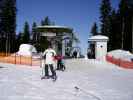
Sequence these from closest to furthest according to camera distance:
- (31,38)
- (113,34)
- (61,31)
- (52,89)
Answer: (52,89)
(61,31)
(113,34)
(31,38)

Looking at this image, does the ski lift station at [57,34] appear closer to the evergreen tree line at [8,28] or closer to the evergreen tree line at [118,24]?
the evergreen tree line at [118,24]

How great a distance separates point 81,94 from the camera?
546 inches

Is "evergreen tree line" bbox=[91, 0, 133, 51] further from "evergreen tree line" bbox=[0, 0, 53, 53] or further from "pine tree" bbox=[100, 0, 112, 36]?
"evergreen tree line" bbox=[0, 0, 53, 53]

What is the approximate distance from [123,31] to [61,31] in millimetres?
27832

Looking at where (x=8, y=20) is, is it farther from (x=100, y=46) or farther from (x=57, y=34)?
(x=100, y=46)

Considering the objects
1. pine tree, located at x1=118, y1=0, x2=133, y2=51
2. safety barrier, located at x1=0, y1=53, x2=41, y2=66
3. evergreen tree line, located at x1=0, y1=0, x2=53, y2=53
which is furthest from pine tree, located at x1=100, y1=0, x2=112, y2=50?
safety barrier, located at x1=0, y1=53, x2=41, y2=66

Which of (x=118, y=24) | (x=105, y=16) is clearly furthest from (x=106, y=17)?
(x=118, y=24)

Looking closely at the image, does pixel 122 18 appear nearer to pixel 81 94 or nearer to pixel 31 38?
pixel 31 38

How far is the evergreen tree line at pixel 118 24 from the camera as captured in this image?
71.1 meters

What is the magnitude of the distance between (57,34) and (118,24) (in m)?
31.6

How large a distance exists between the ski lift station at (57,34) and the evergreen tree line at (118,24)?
22589 millimetres

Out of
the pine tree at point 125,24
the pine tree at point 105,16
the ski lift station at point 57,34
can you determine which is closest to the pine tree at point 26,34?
the pine tree at point 105,16

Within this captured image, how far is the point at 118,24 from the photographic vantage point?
76500mm

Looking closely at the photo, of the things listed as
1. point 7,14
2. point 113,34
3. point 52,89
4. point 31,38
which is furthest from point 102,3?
point 52,89
